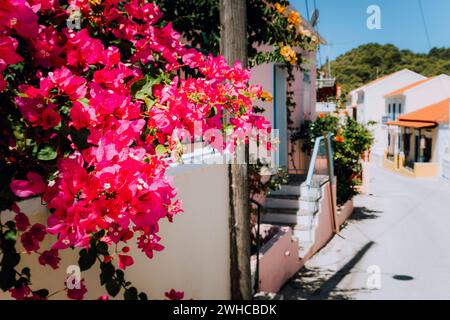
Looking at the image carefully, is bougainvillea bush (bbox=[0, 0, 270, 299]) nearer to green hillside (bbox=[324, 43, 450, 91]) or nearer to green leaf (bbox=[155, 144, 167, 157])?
green leaf (bbox=[155, 144, 167, 157])

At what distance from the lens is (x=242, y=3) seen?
359 centimetres

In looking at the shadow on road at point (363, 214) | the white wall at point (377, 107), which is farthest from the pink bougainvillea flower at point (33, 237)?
the white wall at point (377, 107)

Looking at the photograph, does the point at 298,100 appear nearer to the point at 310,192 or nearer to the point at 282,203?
the point at 310,192

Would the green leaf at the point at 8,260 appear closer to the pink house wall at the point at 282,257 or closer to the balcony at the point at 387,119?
the pink house wall at the point at 282,257

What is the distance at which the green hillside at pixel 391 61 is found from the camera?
566cm

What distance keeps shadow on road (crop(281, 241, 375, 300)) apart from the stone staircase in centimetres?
63

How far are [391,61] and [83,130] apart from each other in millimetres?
10551

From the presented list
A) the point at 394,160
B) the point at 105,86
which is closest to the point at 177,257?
the point at 105,86

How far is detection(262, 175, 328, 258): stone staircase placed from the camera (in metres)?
8.79

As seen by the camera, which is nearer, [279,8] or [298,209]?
[279,8]

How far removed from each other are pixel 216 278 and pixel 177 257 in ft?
2.87

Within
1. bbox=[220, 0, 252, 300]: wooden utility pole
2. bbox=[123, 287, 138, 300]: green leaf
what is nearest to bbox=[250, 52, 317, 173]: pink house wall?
bbox=[220, 0, 252, 300]: wooden utility pole

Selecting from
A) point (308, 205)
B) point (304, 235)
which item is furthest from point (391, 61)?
point (304, 235)

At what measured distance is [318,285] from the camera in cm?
729
